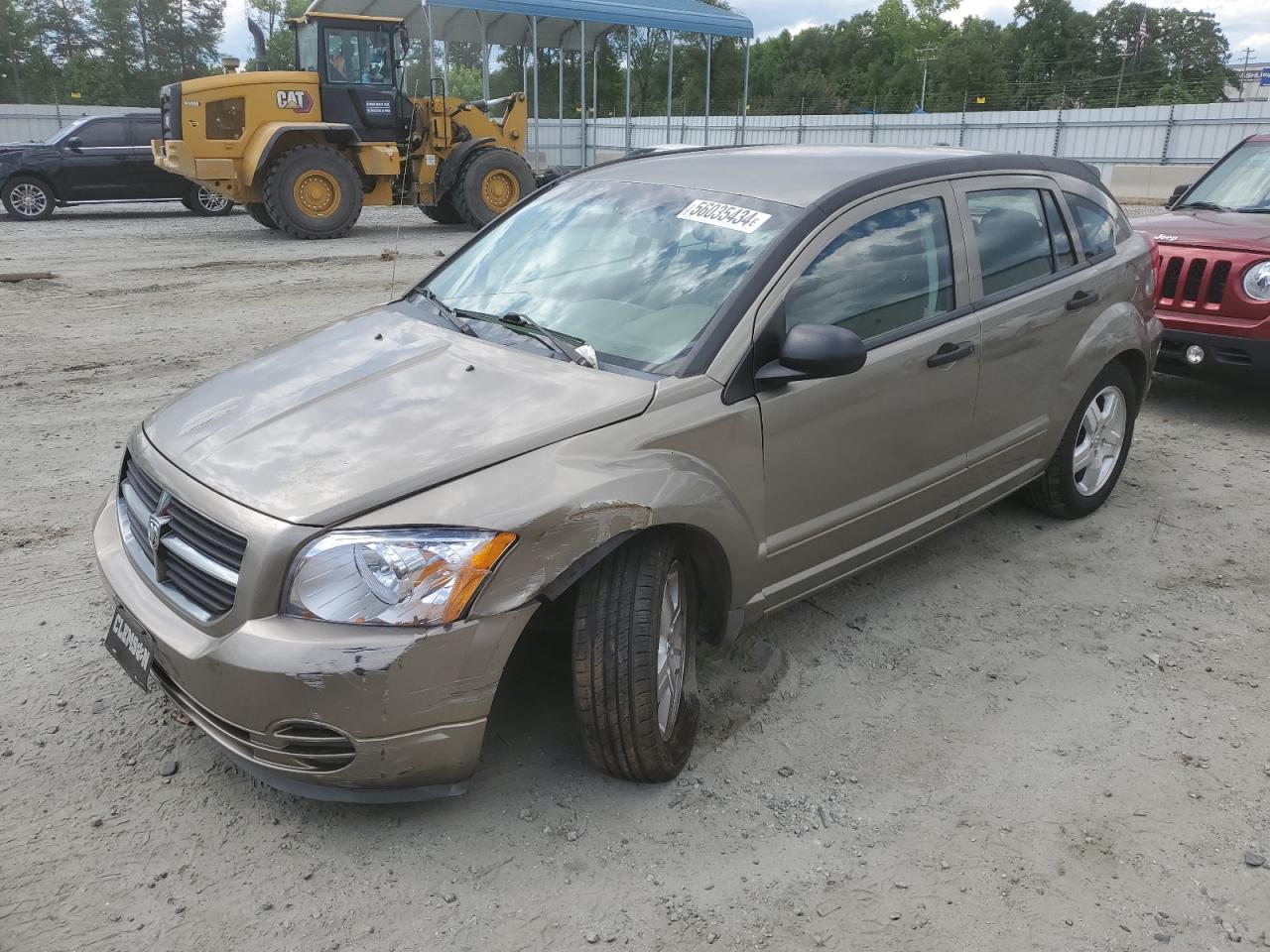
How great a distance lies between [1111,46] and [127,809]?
92.5 meters

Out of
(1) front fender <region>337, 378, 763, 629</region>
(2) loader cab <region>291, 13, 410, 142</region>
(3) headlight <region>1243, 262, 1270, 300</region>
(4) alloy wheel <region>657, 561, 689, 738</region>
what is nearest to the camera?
(1) front fender <region>337, 378, 763, 629</region>

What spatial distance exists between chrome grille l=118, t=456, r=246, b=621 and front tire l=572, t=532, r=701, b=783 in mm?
876

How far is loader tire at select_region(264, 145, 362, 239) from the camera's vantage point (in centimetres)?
1400

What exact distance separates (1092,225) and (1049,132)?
29.7 metres

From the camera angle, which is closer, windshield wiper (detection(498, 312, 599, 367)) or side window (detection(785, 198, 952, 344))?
windshield wiper (detection(498, 312, 599, 367))

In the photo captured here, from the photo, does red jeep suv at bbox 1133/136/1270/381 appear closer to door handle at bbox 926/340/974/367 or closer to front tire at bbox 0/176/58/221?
door handle at bbox 926/340/974/367

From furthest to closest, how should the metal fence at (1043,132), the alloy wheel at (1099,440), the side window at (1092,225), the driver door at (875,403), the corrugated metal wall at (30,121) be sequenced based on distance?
the corrugated metal wall at (30,121), the metal fence at (1043,132), the alloy wheel at (1099,440), the side window at (1092,225), the driver door at (875,403)

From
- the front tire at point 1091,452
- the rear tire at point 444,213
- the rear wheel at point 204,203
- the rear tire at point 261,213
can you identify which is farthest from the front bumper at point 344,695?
the rear wheel at point 204,203

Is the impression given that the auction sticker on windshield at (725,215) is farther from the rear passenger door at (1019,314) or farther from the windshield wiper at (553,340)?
the rear passenger door at (1019,314)

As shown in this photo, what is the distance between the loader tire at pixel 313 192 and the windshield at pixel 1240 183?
1096 cm

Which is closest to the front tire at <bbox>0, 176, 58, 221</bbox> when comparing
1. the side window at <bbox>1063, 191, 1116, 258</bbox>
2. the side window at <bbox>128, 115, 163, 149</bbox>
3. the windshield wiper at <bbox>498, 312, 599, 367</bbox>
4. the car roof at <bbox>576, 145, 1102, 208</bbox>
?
the side window at <bbox>128, 115, 163, 149</bbox>

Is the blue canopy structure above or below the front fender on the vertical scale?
above

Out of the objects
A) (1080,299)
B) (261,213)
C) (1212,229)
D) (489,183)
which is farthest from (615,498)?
(261,213)

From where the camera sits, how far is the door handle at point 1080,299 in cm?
428
